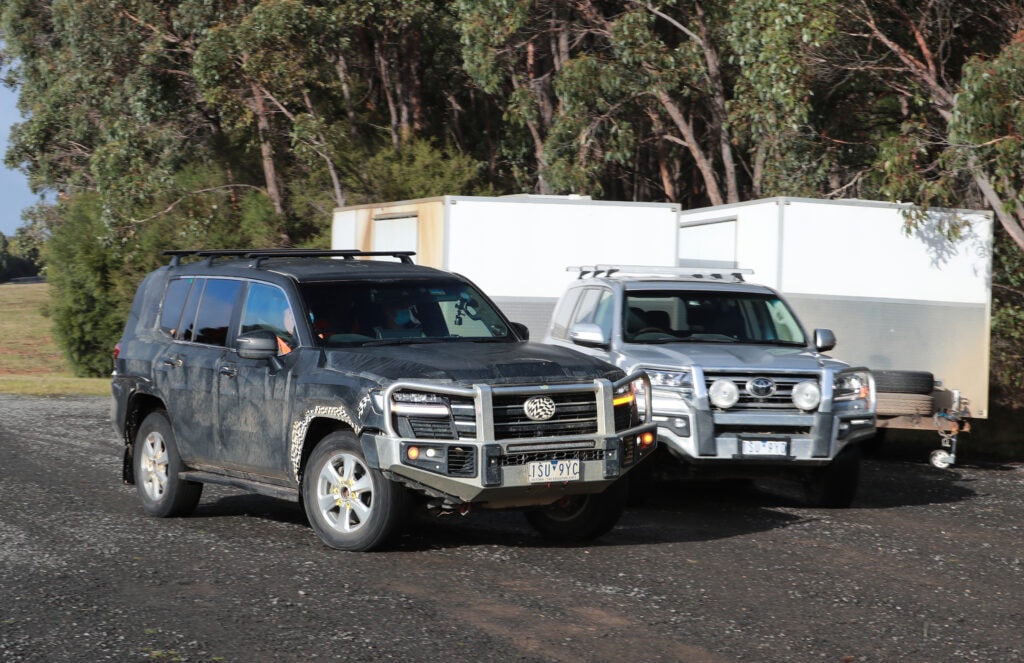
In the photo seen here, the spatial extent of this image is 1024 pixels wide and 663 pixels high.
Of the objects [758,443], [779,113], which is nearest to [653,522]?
[758,443]

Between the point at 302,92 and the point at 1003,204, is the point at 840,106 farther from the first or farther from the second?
the point at 302,92

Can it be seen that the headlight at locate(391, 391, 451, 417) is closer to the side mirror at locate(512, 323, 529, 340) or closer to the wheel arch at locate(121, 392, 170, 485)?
the side mirror at locate(512, 323, 529, 340)

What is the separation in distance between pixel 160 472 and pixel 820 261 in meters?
7.61

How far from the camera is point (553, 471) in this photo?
8.68 meters

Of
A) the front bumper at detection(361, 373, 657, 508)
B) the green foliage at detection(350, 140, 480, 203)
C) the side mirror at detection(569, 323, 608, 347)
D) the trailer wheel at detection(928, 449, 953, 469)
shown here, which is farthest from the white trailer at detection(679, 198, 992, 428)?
the green foliage at detection(350, 140, 480, 203)

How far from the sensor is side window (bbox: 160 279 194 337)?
35.6 ft

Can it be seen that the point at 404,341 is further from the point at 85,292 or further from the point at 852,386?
the point at 85,292

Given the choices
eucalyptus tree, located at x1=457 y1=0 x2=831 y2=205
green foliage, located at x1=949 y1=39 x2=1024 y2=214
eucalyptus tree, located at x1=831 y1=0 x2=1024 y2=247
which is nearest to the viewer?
green foliage, located at x1=949 y1=39 x2=1024 y2=214

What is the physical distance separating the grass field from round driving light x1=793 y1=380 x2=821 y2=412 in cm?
1810

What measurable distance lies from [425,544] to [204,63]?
2384 centimetres

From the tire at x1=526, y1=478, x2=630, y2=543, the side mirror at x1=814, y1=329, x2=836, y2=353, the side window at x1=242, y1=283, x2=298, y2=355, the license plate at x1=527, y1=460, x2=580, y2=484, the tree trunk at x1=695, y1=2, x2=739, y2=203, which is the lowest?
the tire at x1=526, y1=478, x2=630, y2=543

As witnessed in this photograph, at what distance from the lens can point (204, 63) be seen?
3133 cm

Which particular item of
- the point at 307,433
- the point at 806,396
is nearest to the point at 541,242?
the point at 806,396

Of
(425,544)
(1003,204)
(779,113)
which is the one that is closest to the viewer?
(425,544)
